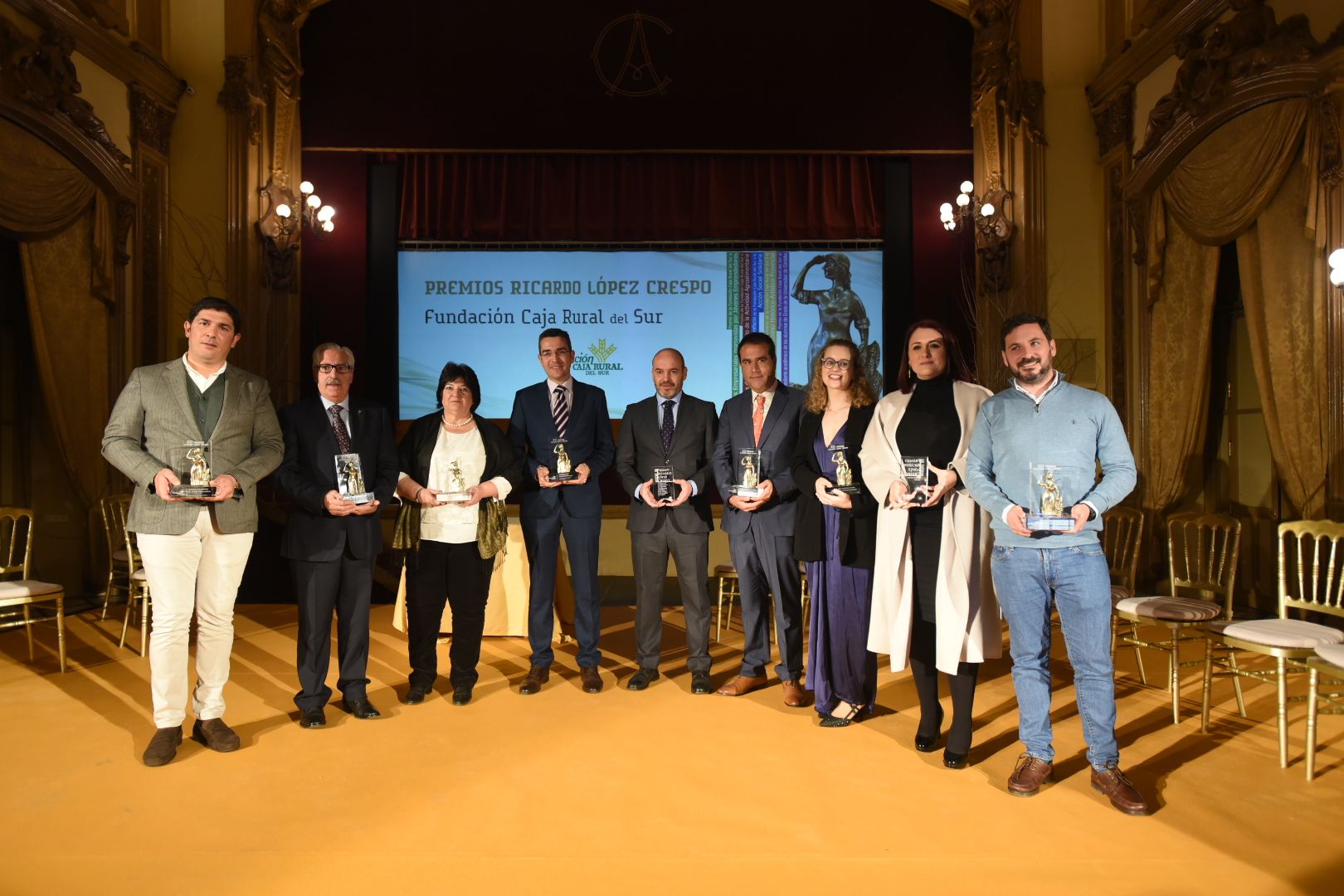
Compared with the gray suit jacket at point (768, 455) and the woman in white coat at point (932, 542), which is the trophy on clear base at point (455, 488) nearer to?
the gray suit jacket at point (768, 455)

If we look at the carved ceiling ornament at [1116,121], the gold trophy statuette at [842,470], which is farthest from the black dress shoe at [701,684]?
the carved ceiling ornament at [1116,121]

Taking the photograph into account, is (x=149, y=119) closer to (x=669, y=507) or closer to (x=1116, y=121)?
(x=669, y=507)

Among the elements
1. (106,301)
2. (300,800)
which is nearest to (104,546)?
(106,301)

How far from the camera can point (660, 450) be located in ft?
14.5

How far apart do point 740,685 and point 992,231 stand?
534 centimetres

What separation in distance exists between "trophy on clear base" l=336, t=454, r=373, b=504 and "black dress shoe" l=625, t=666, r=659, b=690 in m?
1.56

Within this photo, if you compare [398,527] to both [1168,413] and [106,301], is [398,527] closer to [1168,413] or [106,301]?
[106,301]

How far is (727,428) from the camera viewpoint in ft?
14.2

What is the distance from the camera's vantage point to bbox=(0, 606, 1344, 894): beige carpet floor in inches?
95.4

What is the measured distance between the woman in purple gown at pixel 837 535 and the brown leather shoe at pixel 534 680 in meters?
1.29

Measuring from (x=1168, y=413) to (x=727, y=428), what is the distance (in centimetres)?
408

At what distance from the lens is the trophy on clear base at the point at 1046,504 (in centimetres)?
275

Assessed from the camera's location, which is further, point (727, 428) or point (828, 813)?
point (727, 428)

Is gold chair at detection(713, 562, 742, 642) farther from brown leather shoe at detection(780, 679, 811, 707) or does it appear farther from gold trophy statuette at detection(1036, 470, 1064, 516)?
gold trophy statuette at detection(1036, 470, 1064, 516)
